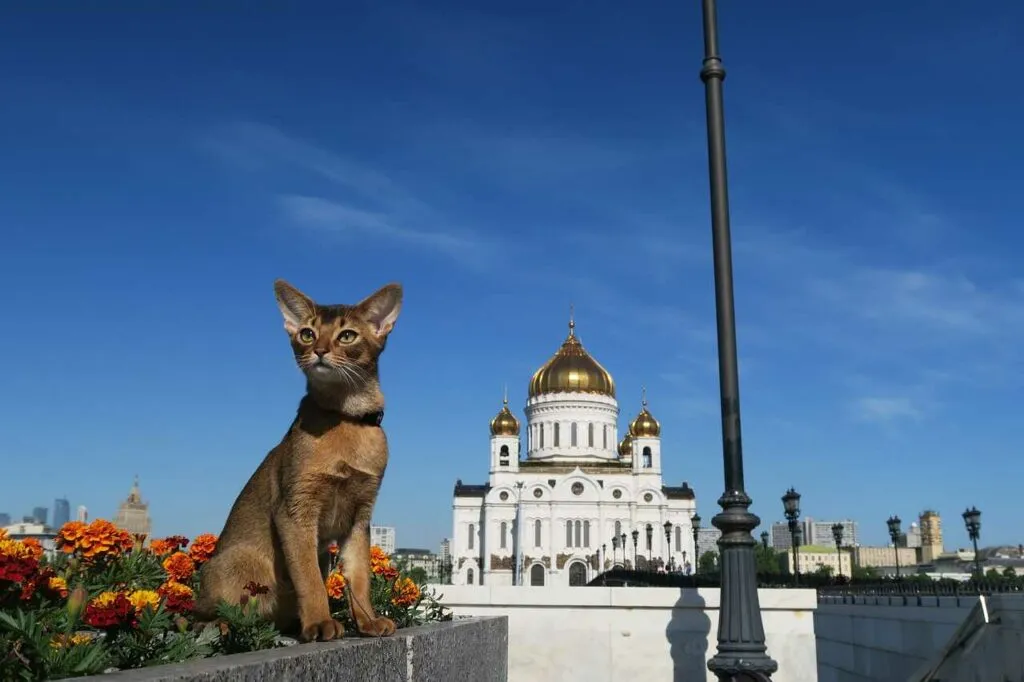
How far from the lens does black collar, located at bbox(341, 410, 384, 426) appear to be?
3.70 metres

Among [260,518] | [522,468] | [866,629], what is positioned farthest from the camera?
[522,468]

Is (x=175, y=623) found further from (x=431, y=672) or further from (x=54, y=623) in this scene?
(x=431, y=672)

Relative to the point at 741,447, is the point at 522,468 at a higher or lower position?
higher

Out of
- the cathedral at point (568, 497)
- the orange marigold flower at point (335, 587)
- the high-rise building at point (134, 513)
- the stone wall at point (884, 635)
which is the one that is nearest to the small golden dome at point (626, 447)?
the cathedral at point (568, 497)

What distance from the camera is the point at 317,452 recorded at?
3.58 meters

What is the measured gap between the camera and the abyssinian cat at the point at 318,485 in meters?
3.54

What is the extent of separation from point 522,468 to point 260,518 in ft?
214

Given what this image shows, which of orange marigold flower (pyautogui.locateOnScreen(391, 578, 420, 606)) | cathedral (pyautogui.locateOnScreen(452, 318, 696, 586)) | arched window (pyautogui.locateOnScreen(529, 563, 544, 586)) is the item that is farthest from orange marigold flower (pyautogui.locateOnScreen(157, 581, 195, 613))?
arched window (pyautogui.locateOnScreen(529, 563, 544, 586))

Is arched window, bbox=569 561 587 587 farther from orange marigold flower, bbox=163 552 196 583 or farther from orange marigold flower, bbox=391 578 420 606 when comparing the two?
orange marigold flower, bbox=163 552 196 583

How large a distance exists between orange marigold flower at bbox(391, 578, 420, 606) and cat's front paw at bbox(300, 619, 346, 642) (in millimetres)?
1498

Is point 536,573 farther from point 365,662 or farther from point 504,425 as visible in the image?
point 365,662

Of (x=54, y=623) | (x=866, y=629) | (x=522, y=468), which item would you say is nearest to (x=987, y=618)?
(x=866, y=629)

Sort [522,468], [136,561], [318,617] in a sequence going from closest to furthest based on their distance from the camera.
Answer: [318,617], [136,561], [522,468]

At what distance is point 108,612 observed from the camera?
2939 mm
